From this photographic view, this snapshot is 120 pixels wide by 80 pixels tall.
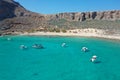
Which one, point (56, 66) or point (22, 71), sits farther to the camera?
point (56, 66)

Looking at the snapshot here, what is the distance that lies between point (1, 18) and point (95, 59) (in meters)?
135

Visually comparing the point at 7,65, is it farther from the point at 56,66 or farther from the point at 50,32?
the point at 50,32

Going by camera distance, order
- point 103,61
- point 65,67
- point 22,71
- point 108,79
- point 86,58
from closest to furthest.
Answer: point 108,79
point 22,71
point 65,67
point 103,61
point 86,58

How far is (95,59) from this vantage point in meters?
69.8

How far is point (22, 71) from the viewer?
55719mm

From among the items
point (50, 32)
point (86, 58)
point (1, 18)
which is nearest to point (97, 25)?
point (50, 32)

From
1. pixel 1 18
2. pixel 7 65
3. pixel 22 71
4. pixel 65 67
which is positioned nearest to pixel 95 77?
pixel 65 67

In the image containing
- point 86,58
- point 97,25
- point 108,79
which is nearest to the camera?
point 108,79

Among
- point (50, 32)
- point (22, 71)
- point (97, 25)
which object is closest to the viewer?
point (22, 71)

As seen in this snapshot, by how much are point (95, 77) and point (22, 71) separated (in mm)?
15851

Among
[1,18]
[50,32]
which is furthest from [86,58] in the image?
[1,18]

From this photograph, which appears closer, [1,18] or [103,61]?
[103,61]

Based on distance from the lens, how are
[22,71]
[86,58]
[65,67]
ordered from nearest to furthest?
[22,71]
[65,67]
[86,58]

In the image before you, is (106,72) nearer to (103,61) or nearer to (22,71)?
(103,61)
